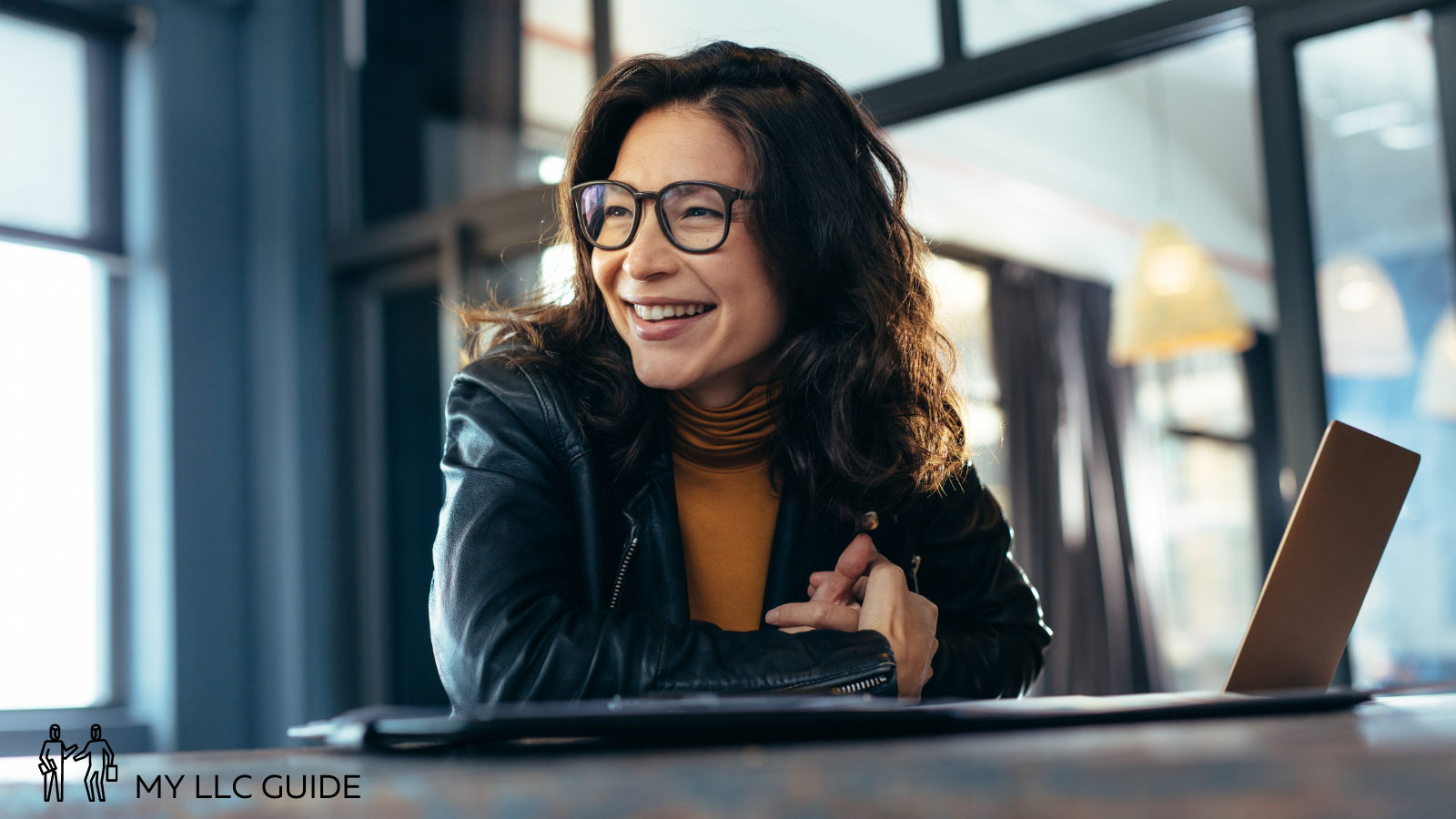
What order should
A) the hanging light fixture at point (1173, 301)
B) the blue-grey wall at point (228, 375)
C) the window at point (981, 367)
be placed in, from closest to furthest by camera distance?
the blue-grey wall at point (228, 375), the hanging light fixture at point (1173, 301), the window at point (981, 367)

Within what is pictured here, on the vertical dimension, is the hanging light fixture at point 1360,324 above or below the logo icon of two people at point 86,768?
above

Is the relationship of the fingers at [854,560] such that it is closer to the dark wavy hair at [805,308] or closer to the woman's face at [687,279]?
the dark wavy hair at [805,308]

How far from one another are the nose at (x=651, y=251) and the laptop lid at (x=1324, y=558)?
67 cm

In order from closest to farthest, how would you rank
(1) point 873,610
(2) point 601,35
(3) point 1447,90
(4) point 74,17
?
(1) point 873,610
(3) point 1447,90
(2) point 601,35
(4) point 74,17

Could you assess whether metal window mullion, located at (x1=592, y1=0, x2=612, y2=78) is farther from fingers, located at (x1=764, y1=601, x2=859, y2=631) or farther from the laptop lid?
the laptop lid

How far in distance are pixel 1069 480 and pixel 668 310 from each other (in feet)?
15.2

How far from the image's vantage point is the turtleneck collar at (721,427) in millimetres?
1278

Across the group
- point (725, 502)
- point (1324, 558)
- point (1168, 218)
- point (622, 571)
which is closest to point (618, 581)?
point (622, 571)

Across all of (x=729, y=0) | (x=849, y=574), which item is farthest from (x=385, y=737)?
(x=729, y=0)

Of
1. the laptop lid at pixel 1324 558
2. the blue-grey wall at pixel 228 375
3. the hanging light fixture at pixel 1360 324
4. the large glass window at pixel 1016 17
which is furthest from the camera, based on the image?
the blue-grey wall at pixel 228 375

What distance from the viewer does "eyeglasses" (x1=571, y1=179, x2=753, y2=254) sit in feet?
4.04

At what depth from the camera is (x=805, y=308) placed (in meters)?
1.35

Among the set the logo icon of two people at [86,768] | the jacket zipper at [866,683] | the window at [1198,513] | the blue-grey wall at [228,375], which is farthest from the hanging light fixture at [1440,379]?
the window at [1198,513]

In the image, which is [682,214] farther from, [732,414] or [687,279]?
[732,414]
